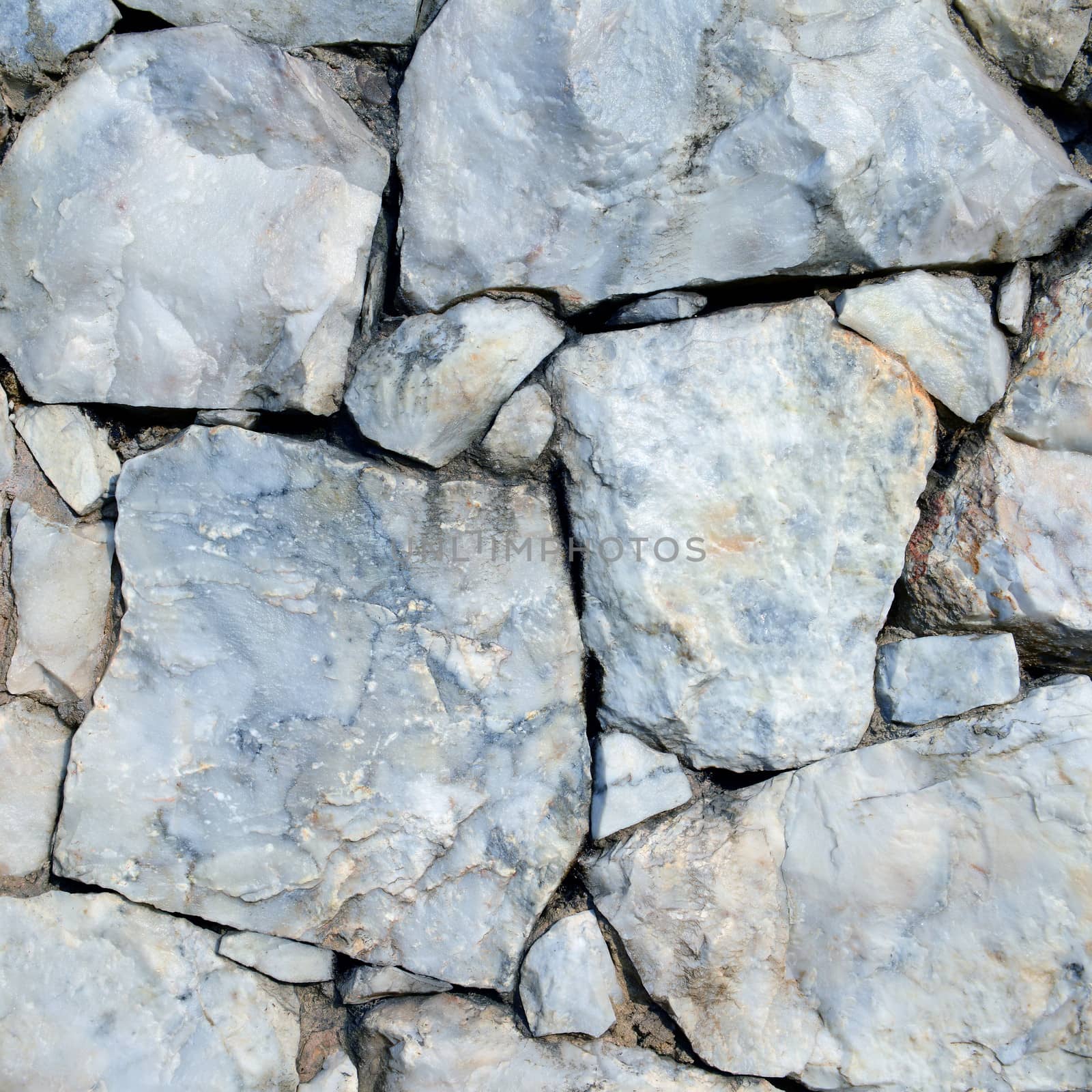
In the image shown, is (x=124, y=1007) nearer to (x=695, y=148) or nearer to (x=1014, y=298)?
(x=695, y=148)

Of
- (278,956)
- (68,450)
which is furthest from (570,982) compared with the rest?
(68,450)

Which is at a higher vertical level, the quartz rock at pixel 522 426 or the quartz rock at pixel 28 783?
the quartz rock at pixel 522 426

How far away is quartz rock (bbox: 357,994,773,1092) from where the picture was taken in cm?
142

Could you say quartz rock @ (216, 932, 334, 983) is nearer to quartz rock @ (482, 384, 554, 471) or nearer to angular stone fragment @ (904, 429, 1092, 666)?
quartz rock @ (482, 384, 554, 471)

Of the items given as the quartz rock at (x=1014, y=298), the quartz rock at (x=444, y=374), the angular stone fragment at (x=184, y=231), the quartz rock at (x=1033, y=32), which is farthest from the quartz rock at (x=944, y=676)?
the angular stone fragment at (x=184, y=231)

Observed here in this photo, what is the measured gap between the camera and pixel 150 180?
1375 mm

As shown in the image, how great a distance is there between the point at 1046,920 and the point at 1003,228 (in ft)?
3.61

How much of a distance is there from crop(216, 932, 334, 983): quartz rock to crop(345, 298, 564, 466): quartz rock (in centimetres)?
82

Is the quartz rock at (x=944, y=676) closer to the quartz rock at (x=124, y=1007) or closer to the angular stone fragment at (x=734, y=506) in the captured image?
the angular stone fragment at (x=734, y=506)

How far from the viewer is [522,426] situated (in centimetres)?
147

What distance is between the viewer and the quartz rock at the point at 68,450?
1.43 meters

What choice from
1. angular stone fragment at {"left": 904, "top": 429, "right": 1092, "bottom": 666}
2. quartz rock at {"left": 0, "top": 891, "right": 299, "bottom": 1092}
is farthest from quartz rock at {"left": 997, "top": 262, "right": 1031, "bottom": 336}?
quartz rock at {"left": 0, "top": 891, "right": 299, "bottom": 1092}

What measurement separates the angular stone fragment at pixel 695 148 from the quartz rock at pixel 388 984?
3.60 ft

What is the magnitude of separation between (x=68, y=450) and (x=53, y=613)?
0.85ft
